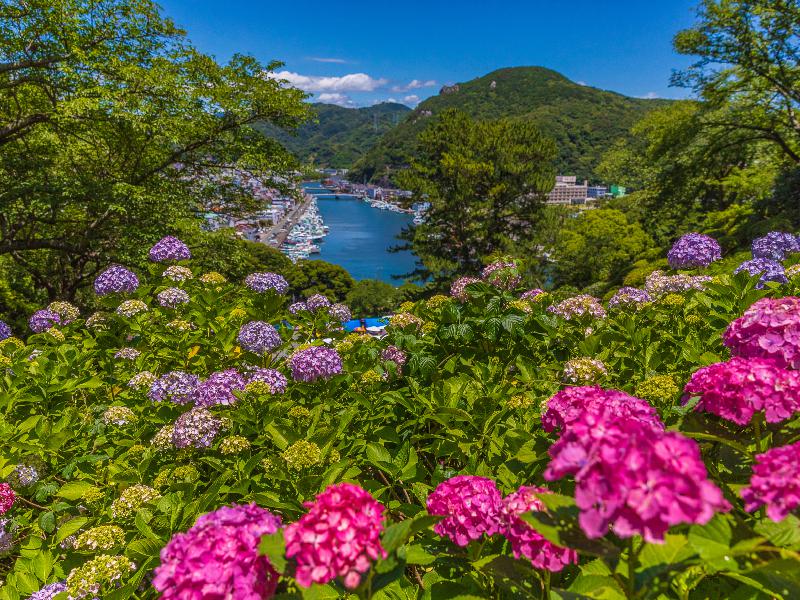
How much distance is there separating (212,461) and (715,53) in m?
16.7

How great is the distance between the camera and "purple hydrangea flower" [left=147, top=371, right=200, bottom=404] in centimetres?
248

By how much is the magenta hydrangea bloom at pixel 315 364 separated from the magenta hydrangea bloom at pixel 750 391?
1.75 m

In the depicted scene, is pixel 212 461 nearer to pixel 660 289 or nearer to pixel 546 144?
pixel 660 289

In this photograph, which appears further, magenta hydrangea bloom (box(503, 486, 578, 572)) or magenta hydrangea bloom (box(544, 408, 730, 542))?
magenta hydrangea bloom (box(503, 486, 578, 572))

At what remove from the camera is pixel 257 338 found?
2.90 m

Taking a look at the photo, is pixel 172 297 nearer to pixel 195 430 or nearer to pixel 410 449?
pixel 195 430

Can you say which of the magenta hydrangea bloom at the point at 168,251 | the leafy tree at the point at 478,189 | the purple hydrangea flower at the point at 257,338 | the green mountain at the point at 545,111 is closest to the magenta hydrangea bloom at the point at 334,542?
the purple hydrangea flower at the point at 257,338

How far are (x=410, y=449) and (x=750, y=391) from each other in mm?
1171

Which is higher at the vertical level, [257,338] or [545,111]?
[545,111]

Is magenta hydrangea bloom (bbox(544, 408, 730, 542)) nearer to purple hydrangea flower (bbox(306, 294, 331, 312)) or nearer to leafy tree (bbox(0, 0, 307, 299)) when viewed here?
purple hydrangea flower (bbox(306, 294, 331, 312))

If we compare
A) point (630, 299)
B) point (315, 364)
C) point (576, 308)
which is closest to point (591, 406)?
point (315, 364)

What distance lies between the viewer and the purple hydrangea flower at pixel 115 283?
3.78m

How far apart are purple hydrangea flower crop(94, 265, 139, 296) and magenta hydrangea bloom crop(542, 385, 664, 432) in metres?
3.59

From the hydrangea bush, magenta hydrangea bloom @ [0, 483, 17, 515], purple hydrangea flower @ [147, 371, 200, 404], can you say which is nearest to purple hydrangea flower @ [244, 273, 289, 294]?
the hydrangea bush
